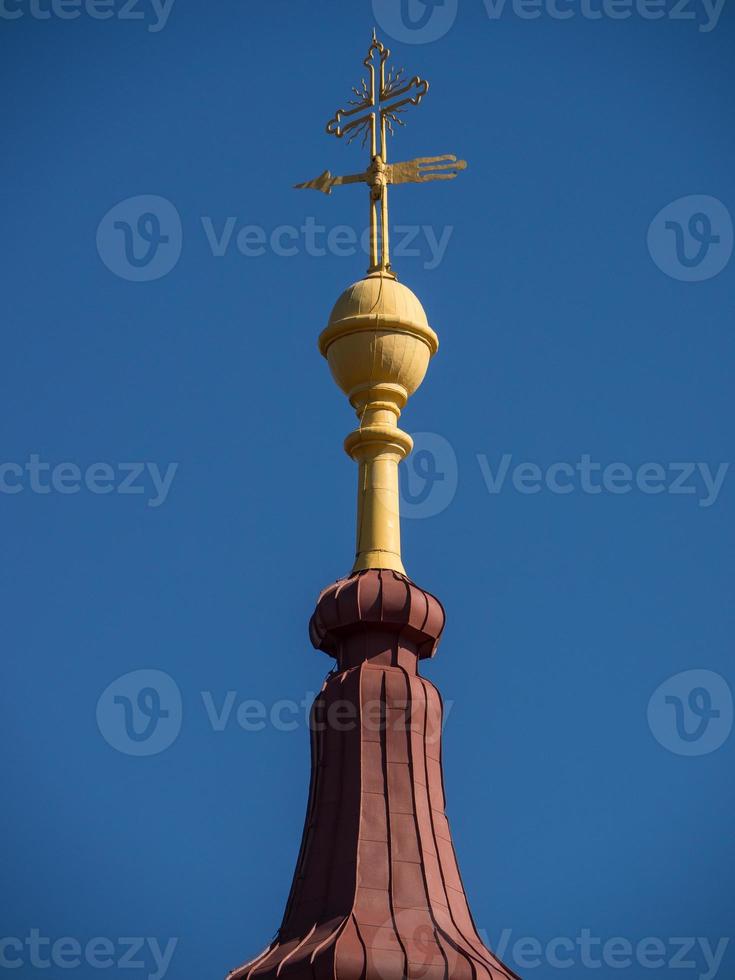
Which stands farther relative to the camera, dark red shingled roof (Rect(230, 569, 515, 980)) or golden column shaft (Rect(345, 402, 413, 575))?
golden column shaft (Rect(345, 402, 413, 575))

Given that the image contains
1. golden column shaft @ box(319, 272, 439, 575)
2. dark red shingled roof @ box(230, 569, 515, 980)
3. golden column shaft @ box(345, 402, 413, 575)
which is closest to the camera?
dark red shingled roof @ box(230, 569, 515, 980)

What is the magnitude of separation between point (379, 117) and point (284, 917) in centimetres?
1046

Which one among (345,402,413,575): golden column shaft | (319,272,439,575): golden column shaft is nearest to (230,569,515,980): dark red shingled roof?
(345,402,413,575): golden column shaft

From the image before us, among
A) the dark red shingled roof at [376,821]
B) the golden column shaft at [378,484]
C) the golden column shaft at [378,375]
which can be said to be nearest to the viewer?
the dark red shingled roof at [376,821]

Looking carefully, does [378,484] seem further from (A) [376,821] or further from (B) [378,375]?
(A) [376,821]

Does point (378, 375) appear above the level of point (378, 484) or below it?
above

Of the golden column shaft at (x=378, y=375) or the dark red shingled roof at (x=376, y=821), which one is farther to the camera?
the golden column shaft at (x=378, y=375)

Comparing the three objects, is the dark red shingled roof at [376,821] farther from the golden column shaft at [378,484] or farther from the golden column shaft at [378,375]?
the golden column shaft at [378,375]

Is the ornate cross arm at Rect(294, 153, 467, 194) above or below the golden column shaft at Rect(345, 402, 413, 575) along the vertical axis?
above

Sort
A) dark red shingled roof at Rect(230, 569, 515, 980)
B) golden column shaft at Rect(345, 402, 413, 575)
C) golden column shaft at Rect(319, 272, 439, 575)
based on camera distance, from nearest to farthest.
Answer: dark red shingled roof at Rect(230, 569, 515, 980) → golden column shaft at Rect(345, 402, 413, 575) → golden column shaft at Rect(319, 272, 439, 575)

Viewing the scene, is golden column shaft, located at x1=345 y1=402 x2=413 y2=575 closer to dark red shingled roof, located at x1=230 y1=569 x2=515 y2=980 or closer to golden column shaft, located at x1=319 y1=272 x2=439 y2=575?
golden column shaft, located at x1=319 y1=272 x2=439 y2=575

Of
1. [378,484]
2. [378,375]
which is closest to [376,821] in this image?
[378,484]

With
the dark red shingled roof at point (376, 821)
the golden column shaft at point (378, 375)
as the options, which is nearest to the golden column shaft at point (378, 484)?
the golden column shaft at point (378, 375)

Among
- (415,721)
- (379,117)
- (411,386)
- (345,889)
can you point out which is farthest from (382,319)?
(345,889)
